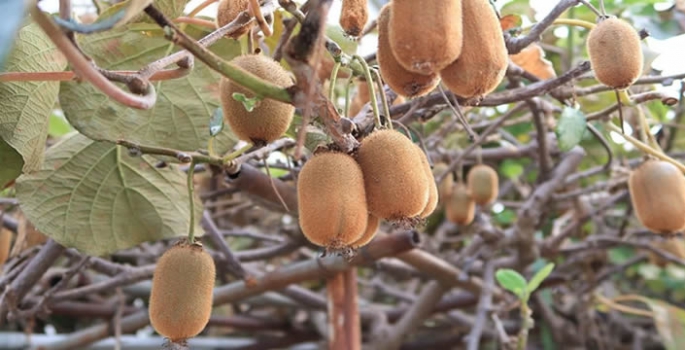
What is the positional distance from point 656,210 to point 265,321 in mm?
960

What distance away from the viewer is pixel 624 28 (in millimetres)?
643

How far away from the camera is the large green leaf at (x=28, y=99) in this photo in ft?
2.14

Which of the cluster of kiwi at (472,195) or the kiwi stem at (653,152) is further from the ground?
the kiwi stem at (653,152)

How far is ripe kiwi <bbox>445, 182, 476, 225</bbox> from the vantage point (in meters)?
1.17

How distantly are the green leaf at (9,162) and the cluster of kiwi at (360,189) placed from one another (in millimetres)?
317

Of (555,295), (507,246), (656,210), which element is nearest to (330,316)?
(507,246)

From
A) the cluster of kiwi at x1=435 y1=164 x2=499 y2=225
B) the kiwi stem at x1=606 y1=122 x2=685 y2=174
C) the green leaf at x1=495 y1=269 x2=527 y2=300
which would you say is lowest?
the green leaf at x1=495 y1=269 x2=527 y2=300

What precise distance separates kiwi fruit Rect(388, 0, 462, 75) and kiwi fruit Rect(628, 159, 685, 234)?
0.46 metres

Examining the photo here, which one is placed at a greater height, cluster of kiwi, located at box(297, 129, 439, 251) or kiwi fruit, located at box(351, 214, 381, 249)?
cluster of kiwi, located at box(297, 129, 439, 251)

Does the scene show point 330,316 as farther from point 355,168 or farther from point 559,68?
point 559,68

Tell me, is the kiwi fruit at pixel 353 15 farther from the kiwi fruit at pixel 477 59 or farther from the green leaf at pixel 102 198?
the green leaf at pixel 102 198

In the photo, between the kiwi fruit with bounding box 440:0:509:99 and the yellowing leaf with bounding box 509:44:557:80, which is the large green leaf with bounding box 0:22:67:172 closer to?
the kiwi fruit with bounding box 440:0:509:99

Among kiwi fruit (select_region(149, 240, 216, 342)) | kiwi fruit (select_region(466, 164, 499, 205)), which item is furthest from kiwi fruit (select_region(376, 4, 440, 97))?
kiwi fruit (select_region(466, 164, 499, 205))

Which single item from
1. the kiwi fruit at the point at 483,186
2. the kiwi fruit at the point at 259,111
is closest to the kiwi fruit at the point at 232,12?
the kiwi fruit at the point at 259,111
